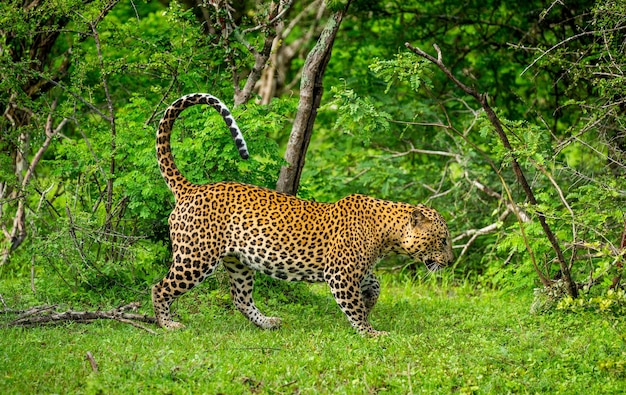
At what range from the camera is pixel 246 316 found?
948 centimetres

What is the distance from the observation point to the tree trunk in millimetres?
10422

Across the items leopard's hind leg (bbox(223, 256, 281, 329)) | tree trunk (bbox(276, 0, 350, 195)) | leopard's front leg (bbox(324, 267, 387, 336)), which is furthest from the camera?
tree trunk (bbox(276, 0, 350, 195))

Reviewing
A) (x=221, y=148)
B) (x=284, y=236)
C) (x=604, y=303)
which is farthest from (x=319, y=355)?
(x=221, y=148)

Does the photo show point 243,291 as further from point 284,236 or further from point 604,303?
point 604,303

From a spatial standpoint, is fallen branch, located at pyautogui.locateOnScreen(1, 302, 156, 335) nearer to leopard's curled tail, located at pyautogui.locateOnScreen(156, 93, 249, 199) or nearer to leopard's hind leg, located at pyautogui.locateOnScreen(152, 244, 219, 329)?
leopard's hind leg, located at pyautogui.locateOnScreen(152, 244, 219, 329)

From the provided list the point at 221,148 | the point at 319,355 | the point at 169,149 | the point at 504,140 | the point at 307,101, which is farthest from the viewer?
the point at 307,101

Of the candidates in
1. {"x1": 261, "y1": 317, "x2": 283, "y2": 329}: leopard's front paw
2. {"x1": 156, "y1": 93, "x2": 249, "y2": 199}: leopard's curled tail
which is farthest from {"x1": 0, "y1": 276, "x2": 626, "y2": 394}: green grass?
{"x1": 156, "y1": 93, "x2": 249, "y2": 199}: leopard's curled tail

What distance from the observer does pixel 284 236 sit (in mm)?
9039

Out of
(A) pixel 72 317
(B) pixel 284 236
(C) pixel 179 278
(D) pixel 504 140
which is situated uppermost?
(D) pixel 504 140

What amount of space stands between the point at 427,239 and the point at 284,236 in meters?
1.35

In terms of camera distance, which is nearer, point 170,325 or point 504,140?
point 504,140

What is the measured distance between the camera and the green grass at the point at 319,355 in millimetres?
7074

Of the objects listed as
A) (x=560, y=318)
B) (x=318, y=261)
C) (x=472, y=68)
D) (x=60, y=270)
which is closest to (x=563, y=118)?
(x=472, y=68)

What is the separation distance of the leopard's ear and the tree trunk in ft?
5.98
